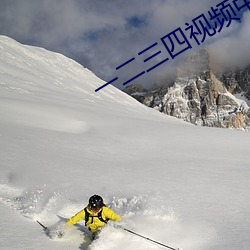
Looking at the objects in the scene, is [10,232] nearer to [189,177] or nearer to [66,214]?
[66,214]

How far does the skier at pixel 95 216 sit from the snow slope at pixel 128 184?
8.6 inches

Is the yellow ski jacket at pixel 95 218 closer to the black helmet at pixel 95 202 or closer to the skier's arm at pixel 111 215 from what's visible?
the skier's arm at pixel 111 215

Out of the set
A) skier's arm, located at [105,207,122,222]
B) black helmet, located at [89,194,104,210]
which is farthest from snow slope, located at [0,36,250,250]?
black helmet, located at [89,194,104,210]

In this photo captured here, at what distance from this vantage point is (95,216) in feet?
19.6

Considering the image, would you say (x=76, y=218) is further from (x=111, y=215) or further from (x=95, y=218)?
(x=111, y=215)

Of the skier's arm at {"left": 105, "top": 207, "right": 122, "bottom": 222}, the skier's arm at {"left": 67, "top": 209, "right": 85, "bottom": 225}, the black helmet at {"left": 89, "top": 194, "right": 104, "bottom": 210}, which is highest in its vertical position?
the black helmet at {"left": 89, "top": 194, "right": 104, "bottom": 210}

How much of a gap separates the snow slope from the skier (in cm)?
22

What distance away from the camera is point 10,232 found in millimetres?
5477

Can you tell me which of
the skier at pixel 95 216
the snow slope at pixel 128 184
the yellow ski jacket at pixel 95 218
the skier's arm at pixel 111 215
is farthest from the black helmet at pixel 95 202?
the snow slope at pixel 128 184

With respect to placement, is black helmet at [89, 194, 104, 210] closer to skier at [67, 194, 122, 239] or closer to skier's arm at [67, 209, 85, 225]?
skier at [67, 194, 122, 239]

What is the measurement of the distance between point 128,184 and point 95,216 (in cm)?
234

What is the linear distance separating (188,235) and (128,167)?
172 inches

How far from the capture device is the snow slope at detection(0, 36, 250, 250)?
5.58 metres

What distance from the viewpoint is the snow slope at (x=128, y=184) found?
5578mm
